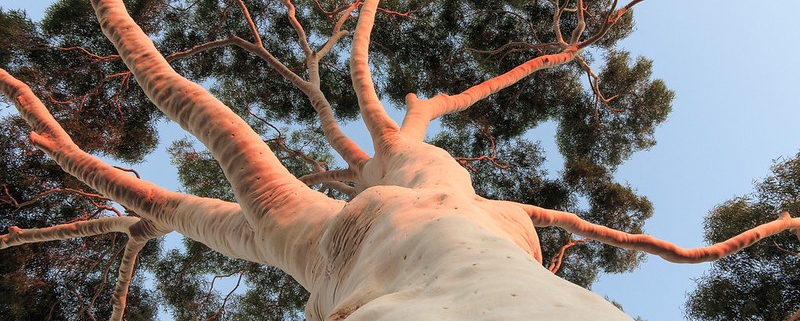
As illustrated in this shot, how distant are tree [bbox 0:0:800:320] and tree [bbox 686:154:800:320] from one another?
2.95 meters

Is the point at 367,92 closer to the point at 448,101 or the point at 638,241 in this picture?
the point at 448,101

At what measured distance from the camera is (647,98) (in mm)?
8680

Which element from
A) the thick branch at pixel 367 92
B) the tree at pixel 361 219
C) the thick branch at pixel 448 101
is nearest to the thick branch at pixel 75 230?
the tree at pixel 361 219

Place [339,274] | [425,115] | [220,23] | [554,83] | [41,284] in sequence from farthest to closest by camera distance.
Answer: [554,83] < [220,23] < [41,284] < [425,115] < [339,274]

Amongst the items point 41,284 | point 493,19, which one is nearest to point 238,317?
point 41,284

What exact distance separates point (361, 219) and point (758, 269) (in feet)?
23.1

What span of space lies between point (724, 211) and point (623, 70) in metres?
2.51

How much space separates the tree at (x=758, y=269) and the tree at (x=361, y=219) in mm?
2948

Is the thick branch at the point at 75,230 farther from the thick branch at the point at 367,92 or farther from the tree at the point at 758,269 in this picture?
the tree at the point at 758,269

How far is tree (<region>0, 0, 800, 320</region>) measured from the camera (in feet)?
3.97

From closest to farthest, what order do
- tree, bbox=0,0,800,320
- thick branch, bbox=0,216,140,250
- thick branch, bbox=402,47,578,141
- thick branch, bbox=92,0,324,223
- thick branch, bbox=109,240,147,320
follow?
tree, bbox=0,0,800,320, thick branch, bbox=92,0,324,223, thick branch, bbox=0,216,140,250, thick branch, bbox=109,240,147,320, thick branch, bbox=402,47,578,141

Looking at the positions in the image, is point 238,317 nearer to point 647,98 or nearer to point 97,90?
point 97,90

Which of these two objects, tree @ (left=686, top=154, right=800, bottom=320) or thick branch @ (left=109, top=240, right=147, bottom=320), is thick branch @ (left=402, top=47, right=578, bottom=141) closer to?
thick branch @ (left=109, top=240, right=147, bottom=320)

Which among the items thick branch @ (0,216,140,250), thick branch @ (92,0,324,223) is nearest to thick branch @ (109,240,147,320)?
thick branch @ (0,216,140,250)
